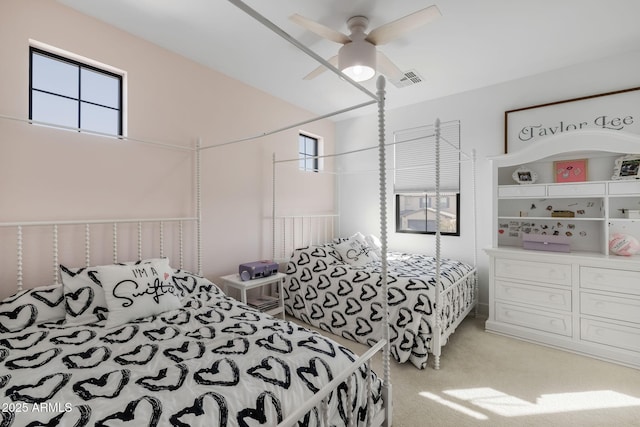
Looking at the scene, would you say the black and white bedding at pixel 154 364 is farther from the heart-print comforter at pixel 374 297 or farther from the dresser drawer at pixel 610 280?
the dresser drawer at pixel 610 280

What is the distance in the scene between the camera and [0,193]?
5.77ft

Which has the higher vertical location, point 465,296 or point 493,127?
point 493,127

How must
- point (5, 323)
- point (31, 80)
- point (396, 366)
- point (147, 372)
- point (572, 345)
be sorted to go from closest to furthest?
1. point (147, 372)
2. point (5, 323)
3. point (31, 80)
4. point (396, 366)
5. point (572, 345)

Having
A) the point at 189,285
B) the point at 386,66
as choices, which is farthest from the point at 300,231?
the point at 386,66

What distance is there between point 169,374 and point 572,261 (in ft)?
10.1

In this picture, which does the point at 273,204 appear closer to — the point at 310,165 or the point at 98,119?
the point at 310,165

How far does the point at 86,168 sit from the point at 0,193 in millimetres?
462

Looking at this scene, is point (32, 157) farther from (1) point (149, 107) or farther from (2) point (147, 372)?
(2) point (147, 372)

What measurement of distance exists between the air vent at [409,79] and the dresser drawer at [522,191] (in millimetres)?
1402

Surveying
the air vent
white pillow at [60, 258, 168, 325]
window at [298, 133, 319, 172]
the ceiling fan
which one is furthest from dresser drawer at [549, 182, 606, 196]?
white pillow at [60, 258, 168, 325]

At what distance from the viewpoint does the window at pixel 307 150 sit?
397 centimetres

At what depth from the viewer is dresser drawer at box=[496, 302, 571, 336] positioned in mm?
2537

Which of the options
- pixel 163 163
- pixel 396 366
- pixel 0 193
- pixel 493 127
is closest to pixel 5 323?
pixel 0 193

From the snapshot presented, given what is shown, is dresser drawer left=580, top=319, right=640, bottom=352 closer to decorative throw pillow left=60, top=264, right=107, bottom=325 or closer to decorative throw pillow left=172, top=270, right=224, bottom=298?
decorative throw pillow left=172, top=270, right=224, bottom=298
